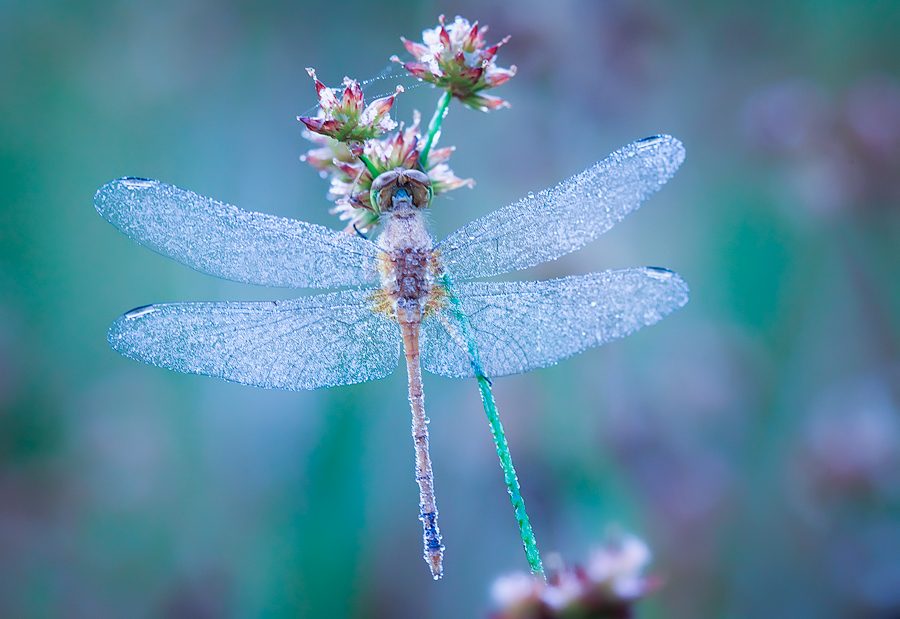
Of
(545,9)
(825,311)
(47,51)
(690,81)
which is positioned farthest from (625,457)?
(47,51)

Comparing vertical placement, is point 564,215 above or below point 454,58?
below

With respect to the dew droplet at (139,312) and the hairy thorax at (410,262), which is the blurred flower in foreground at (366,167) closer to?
the hairy thorax at (410,262)

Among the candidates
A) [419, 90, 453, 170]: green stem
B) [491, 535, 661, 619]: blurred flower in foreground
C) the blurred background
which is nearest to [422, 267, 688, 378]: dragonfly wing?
[419, 90, 453, 170]: green stem

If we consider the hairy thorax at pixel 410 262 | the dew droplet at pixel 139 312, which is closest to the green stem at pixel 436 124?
the hairy thorax at pixel 410 262

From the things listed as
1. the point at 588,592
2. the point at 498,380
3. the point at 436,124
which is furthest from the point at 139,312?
the point at 498,380

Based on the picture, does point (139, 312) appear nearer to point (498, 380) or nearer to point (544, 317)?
point (544, 317)

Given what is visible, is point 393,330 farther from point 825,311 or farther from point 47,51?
point 47,51
